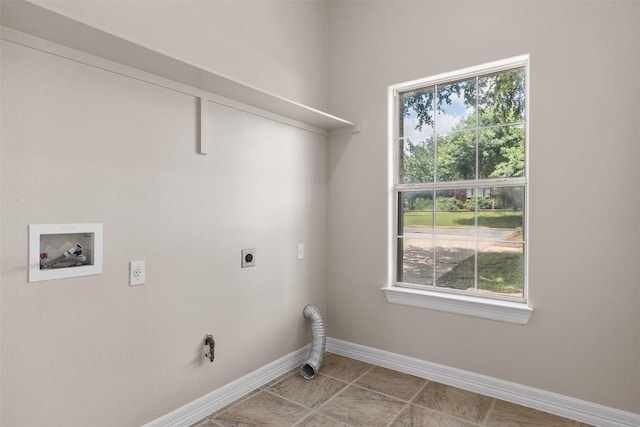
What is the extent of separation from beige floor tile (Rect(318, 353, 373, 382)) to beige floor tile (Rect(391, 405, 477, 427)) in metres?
0.55

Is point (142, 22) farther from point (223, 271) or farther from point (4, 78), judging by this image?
point (223, 271)

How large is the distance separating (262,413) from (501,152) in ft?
7.70

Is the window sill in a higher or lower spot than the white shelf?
lower

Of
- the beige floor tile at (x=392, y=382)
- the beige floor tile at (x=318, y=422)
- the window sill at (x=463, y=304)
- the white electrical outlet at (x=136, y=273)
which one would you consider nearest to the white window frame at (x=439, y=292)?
the window sill at (x=463, y=304)

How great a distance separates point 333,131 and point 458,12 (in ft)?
4.22

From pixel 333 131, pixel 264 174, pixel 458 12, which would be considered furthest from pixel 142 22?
pixel 458 12

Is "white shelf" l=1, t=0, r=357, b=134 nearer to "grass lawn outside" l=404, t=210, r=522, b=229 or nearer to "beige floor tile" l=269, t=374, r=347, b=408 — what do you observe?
"grass lawn outside" l=404, t=210, r=522, b=229

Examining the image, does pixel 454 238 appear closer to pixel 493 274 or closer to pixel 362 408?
pixel 493 274

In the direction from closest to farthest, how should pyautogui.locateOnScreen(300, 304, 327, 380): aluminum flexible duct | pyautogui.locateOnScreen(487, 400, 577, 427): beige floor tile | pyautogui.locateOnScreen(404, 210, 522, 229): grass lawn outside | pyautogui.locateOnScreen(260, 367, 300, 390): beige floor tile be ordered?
pyautogui.locateOnScreen(487, 400, 577, 427): beige floor tile < pyautogui.locateOnScreen(404, 210, 522, 229): grass lawn outside < pyautogui.locateOnScreen(260, 367, 300, 390): beige floor tile < pyautogui.locateOnScreen(300, 304, 327, 380): aluminum flexible duct

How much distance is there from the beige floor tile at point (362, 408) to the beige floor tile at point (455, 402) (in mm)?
196

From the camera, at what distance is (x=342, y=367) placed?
118 inches

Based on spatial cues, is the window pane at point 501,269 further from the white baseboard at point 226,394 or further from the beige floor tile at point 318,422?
the white baseboard at point 226,394

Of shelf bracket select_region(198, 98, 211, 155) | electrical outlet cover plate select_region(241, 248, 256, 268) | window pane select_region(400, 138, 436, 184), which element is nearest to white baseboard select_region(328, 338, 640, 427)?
electrical outlet cover plate select_region(241, 248, 256, 268)

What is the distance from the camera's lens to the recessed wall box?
1618 millimetres
